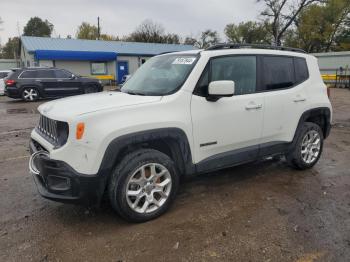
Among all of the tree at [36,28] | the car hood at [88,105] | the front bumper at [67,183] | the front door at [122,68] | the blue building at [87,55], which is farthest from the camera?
the tree at [36,28]

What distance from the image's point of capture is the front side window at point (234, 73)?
3854mm

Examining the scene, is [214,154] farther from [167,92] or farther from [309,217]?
[309,217]

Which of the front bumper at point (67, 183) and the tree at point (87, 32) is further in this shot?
the tree at point (87, 32)

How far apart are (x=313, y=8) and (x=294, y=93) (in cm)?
4419

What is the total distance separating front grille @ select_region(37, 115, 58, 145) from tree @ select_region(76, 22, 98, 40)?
201ft

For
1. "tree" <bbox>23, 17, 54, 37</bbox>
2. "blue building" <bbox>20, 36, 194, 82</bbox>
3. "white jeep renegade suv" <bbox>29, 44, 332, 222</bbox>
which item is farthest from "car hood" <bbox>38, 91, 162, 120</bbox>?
"tree" <bbox>23, 17, 54, 37</bbox>

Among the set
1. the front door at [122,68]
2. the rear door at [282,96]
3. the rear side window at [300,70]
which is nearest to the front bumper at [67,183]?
→ the rear door at [282,96]

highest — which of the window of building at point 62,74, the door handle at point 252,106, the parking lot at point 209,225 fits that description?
the window of building at point 62,74

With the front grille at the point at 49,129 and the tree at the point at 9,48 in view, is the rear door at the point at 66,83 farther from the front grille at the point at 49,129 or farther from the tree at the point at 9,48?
the tree at the point at 9,48

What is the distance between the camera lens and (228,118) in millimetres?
3947

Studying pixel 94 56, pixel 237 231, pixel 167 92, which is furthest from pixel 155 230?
pixel 94 56

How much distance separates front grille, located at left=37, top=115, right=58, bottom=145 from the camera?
334 cm

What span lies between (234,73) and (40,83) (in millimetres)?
14408

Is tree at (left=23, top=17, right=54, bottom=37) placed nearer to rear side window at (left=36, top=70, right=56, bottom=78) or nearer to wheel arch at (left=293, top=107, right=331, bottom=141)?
rear side window at (left=36, top=70, right=56, bottom=78)
